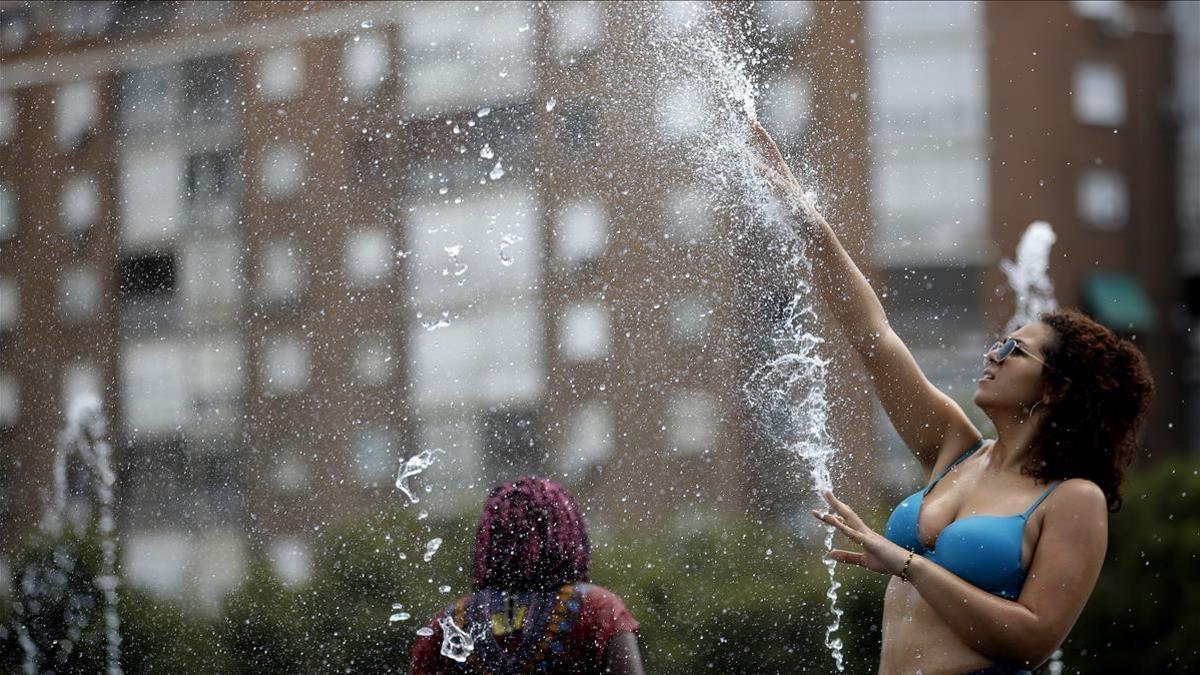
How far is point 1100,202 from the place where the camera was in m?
14.7

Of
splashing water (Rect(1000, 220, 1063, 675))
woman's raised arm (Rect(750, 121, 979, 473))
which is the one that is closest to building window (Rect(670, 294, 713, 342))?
woman's raised arm (Rect(750, 121, 979, 473))

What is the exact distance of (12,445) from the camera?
13.9 feet

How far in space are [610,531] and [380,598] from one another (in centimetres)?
74

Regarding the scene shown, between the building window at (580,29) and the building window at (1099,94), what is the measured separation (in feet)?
37.6

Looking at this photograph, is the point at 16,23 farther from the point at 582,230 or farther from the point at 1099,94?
the point at 1099,94

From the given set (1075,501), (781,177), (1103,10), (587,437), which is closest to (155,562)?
(587,437)

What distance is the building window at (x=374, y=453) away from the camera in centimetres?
438

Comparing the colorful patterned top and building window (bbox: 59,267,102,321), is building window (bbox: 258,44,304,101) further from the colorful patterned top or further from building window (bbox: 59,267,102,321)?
the colorful patterned top

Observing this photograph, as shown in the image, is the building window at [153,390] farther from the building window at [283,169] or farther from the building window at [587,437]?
the building window at [587,437]

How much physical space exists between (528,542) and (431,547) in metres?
1.59

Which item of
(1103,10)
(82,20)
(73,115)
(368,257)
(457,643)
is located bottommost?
(457,643)

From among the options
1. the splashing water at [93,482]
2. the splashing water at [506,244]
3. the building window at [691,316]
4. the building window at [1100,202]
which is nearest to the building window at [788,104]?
the building window at [691,316]

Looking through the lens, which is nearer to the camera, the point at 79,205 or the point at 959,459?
the point at 959,459

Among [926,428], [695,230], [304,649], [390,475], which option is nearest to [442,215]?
[390,475]
